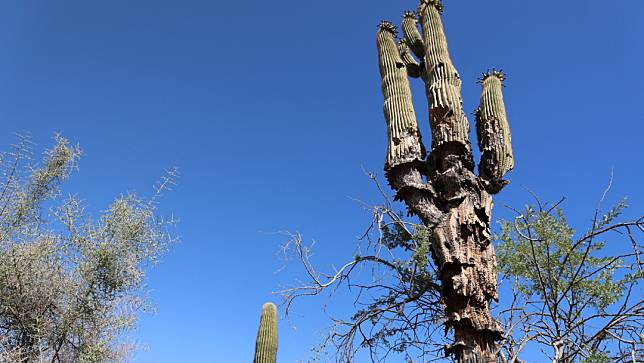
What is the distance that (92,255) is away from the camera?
18.0 ft

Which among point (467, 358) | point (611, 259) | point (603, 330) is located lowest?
point (467, 358)

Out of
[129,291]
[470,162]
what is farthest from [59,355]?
[470,162]

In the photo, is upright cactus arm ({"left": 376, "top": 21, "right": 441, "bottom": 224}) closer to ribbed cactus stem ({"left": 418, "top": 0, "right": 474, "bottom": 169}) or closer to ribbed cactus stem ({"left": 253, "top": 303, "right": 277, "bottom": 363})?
ribbed cactus stem ({"left": 418, "top": 0, "right": 474, "bottom": 169})

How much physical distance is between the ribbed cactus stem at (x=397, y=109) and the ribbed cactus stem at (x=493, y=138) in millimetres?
600

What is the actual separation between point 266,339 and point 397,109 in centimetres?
391

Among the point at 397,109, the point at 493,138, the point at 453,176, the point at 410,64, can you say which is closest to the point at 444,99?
the point at 397,109

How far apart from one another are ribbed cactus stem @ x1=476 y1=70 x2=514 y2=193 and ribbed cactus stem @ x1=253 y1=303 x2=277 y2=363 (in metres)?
3.97

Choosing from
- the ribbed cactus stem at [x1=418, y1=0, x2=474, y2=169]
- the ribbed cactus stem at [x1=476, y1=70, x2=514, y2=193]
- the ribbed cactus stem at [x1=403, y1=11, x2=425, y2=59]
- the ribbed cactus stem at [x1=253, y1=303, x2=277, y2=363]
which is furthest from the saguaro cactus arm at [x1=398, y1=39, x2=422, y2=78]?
the ribbed cactus stem at [x1=253, y1=303, x2=277, y2=363]

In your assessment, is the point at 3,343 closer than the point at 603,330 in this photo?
No

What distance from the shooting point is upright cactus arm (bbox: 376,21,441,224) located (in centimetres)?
417

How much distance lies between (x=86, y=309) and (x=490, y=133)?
4.90m

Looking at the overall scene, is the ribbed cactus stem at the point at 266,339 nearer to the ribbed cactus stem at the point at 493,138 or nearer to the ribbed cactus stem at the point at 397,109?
the ribbed cactus stem at the point at 397,109

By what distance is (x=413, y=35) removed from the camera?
557cm

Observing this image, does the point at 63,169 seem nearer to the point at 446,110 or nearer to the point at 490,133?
the point at 446,110
